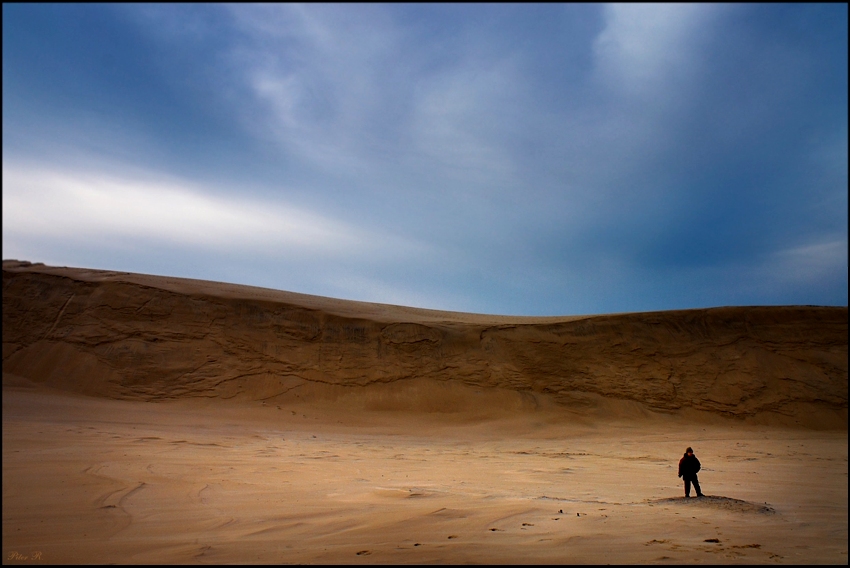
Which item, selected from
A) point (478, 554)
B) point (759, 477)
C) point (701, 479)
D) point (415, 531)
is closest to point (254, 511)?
point (415, 531)

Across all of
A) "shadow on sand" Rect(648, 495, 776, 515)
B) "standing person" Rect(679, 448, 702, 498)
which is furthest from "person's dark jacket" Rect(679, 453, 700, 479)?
"shadow on sand" Rect(648, 495, 776, 515)

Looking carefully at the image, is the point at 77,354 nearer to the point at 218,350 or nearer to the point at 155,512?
the point at 218,350

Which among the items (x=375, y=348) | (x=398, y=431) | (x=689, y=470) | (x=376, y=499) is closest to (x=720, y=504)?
(x=689, y=470)

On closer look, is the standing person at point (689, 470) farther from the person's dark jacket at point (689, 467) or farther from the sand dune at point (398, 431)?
the sand dune at point (398, 431)

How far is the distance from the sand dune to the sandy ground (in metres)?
0.04

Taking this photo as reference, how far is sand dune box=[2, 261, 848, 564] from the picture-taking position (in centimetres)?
428

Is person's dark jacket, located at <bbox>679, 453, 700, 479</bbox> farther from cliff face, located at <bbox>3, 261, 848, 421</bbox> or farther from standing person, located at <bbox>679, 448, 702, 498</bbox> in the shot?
cliff face, located at <bbox>3, 261, 848, 421</bbox>

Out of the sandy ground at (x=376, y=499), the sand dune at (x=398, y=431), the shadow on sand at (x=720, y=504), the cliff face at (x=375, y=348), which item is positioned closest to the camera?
the sandy ground at (x=376, y=499)

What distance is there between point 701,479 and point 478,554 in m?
7.09

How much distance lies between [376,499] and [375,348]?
14.3 m

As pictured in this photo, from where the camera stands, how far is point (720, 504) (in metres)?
6.24

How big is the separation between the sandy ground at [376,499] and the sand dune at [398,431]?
1.5 inches

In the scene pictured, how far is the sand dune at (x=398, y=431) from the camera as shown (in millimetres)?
4277

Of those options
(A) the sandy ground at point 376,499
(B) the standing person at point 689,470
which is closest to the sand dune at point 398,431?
(A) the sandy ground at point 376,499
